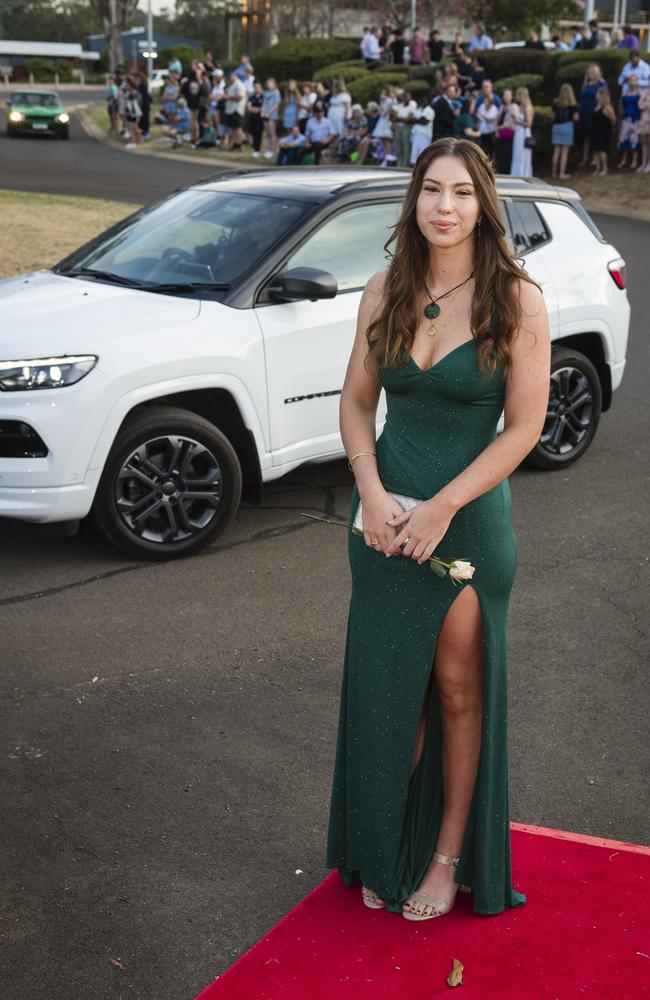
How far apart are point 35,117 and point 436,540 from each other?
117ft

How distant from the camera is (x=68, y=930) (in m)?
3.47

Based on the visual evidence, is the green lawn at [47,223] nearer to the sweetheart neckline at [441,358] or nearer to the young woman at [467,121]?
the young woman at [467,121]

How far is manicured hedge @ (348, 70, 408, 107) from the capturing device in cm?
3106

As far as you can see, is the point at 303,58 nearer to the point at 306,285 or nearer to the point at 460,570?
the point at 306,285

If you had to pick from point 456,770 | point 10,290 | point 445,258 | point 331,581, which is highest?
point 445,258

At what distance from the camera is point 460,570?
3131mm

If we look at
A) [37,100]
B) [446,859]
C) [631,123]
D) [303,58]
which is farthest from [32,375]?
[303,58]

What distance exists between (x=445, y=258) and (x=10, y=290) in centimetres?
403

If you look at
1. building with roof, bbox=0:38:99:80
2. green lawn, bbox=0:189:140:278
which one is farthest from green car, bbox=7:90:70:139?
building with roof, bbox=0:38:99:80

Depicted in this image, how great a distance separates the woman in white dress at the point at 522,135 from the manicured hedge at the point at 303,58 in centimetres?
2146

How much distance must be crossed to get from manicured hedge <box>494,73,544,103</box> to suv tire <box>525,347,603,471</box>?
19849 millimetres

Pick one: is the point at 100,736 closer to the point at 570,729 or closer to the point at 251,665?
the point at 251,665

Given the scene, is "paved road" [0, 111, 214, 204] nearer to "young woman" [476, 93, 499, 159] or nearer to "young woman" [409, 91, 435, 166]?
"young woman" [409, 91, 435, 166]

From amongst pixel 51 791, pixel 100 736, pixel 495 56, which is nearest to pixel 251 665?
pixel 100 736
